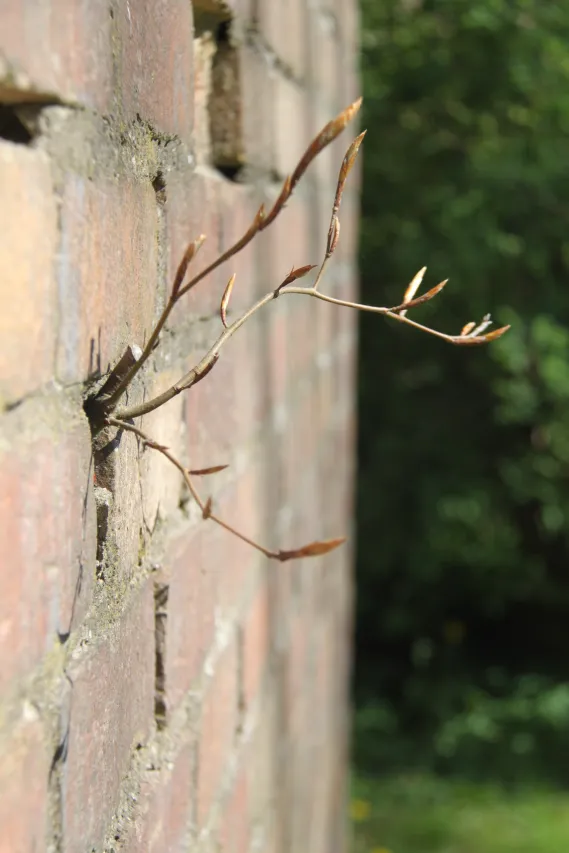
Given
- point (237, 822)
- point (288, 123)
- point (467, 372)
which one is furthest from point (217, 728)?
point (467, 372)

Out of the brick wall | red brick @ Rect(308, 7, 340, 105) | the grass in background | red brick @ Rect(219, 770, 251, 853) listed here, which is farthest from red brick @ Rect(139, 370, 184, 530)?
the grass in background

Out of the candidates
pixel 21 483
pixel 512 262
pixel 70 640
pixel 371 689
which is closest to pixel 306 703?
pixel 70 640

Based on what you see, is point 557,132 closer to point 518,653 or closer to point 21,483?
point 518,653

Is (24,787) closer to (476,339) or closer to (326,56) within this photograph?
(476,339)

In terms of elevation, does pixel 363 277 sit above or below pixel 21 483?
above

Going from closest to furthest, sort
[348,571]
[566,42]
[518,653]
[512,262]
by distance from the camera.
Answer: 1. [348,571]
2. [566,42]
3. [512,262]
4. [518,653]

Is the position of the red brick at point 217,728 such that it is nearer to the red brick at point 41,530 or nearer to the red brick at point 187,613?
the red brick at point 187,613

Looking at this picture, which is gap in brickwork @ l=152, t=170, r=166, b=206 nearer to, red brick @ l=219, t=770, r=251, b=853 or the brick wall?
the brick wall
